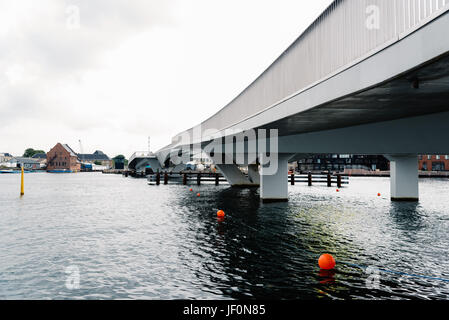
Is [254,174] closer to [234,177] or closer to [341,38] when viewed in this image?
[234,177]

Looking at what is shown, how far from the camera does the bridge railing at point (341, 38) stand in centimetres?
674

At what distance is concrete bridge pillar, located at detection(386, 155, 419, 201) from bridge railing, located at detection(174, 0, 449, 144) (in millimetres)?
17888

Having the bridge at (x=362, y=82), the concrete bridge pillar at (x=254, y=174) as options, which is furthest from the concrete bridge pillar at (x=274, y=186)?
the concrete bridge pillar at (x=254, y=174)

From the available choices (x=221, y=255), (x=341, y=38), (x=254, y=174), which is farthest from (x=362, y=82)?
(x=254, y=174)

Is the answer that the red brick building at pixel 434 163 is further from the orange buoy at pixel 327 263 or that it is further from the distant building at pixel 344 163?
the orange buoy at pixel 327 263

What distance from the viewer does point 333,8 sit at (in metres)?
9.74

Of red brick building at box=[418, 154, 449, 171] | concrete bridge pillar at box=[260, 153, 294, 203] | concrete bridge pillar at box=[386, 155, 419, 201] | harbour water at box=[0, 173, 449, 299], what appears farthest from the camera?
red brick building at box=[418, 154, 449, 171]

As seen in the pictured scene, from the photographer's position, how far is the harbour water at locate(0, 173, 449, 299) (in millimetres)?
7992

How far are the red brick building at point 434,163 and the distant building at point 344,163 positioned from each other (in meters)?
17.5

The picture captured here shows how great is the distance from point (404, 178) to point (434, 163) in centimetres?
9636

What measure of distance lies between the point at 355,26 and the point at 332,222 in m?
12.1

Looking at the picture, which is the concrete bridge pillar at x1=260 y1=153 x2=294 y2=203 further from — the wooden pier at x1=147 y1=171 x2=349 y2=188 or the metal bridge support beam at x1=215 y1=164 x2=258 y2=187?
the wooden pier at x1=147 y1=171 x2=349 y2=188

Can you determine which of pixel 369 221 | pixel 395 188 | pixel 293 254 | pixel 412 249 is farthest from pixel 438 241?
pixel 395 188

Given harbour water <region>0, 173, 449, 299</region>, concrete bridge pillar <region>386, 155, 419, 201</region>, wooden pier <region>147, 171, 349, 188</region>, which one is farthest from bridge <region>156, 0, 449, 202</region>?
wooden pier <region>147, 171, 349, 188</region>
